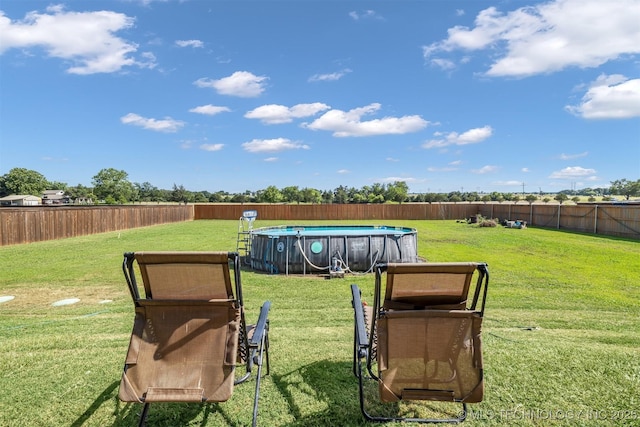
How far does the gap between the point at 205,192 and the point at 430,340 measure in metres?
87.8

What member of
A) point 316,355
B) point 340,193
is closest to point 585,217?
point 316,355

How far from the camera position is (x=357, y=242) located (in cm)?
898

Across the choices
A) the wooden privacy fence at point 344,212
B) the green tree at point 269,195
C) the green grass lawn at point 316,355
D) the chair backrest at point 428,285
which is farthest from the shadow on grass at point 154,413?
the green tree at point 269,195

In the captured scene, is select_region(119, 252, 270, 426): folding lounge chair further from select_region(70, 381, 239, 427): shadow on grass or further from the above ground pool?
the above ground pool

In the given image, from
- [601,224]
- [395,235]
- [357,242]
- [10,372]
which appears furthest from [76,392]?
[601,224]

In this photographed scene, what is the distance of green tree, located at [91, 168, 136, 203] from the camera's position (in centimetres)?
7793

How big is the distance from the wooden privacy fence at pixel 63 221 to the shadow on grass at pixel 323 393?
16.2 m

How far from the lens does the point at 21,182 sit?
73.1m

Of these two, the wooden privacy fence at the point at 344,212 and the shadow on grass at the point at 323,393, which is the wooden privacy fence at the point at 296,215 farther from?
the shadow on grass at the point at 323,393

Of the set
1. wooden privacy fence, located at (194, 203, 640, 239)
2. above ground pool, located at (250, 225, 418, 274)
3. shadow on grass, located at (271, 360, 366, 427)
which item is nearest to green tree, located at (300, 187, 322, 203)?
wooden privacy fence, located at (194, 203, 640, 239)

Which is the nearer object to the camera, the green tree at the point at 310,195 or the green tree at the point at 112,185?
the green tree at the point at 112,185

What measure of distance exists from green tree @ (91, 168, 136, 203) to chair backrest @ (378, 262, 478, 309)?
84768 mm

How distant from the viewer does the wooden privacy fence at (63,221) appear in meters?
14.5

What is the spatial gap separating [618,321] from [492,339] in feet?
7.26
